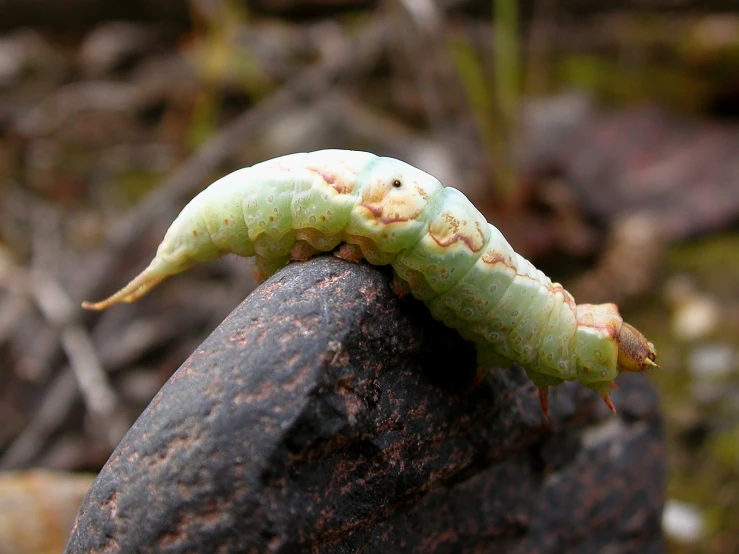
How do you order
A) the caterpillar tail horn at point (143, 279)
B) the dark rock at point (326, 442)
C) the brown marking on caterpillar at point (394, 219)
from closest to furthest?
the dark rock at point (326, 442) → the brown marking on caterpillar at point (394, 219) → the caterpillar tail horn at point (143, 279)

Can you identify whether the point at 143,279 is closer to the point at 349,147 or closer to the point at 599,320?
the point at 599,320

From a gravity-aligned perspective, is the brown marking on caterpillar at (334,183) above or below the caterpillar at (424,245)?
above

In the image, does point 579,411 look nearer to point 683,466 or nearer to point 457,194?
point 457,194

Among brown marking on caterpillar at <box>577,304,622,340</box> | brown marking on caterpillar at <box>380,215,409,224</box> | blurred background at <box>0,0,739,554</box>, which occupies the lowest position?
blurred background at <box>0,0,739,554</box>

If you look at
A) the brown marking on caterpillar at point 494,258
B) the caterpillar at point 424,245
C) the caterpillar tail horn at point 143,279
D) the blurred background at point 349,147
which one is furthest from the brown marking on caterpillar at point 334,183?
the blurred background at point 349,147

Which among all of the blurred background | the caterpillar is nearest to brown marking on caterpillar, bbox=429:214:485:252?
the caterpillar

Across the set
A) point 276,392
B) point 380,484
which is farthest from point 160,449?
point 380,484

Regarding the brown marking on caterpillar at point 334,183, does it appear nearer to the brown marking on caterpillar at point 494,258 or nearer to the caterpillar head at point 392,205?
the caterpillar head at point 392,205

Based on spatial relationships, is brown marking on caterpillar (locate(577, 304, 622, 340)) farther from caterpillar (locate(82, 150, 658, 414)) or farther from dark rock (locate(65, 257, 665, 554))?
dark rock (locate(65, 257, 665, 554))
